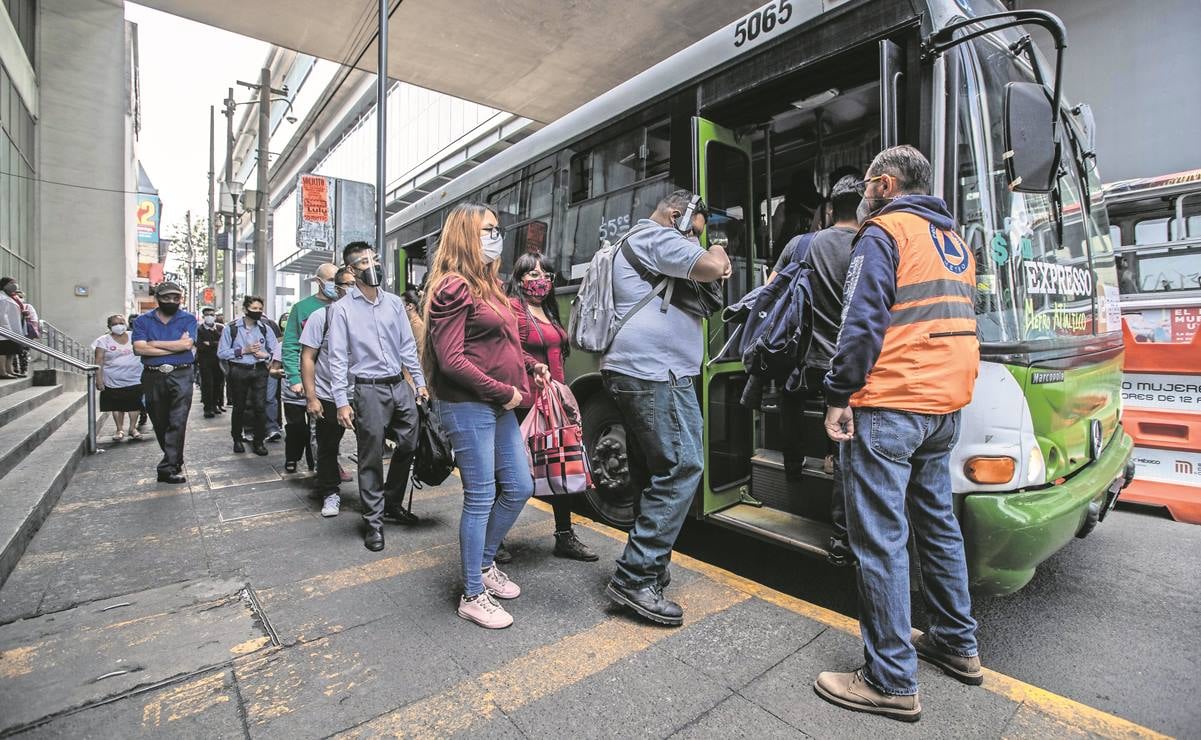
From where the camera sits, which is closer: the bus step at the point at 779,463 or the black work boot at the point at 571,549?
the bus step at the point at 779,463

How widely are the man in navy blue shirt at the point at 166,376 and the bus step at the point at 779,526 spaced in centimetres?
501

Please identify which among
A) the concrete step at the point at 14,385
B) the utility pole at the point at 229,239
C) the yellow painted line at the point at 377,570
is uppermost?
the utility pole at the point at 229,239

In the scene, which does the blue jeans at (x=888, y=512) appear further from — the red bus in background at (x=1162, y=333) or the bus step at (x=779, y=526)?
the red bus in background at (x=1162, y=333)

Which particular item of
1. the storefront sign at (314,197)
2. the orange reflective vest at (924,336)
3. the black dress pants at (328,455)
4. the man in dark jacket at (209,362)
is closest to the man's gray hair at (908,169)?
the orange reflective vest at (924,336)

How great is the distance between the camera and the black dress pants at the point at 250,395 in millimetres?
7230

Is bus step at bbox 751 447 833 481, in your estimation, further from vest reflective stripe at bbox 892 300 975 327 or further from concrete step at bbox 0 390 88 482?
concrete step at bbox 0 390 88 482

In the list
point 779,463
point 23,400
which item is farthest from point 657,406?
point 23,400

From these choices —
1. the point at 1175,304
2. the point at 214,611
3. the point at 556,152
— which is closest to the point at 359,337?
the point at 214,611

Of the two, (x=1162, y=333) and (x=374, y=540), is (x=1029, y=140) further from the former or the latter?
(x=374, y=540)

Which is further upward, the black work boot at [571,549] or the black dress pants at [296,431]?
the black dress pants at [296,431]

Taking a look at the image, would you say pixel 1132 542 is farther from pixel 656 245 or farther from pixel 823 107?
pixel 656 245

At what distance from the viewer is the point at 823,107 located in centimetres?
419

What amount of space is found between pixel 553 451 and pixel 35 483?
4.38m

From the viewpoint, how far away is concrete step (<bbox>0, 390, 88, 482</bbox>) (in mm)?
5230
